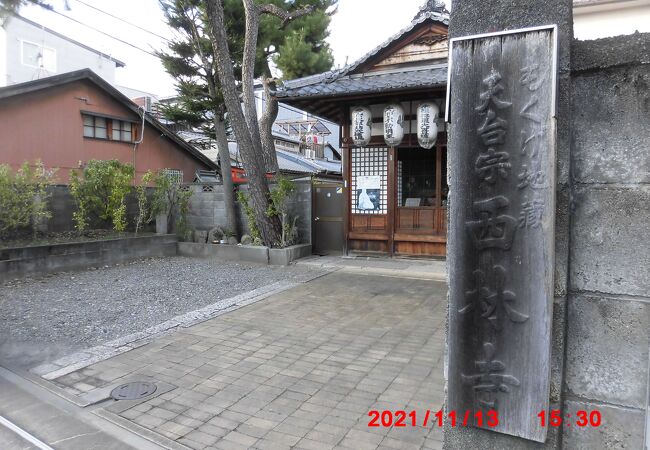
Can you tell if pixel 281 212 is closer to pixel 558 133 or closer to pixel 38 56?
pixel 558 133

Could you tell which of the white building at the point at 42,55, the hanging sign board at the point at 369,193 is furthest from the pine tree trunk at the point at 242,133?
the white building at the point at 42,55

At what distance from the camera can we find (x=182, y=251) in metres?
12.6

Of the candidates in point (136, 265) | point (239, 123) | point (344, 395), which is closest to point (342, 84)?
point (239, 123)

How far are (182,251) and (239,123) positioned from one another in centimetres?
395

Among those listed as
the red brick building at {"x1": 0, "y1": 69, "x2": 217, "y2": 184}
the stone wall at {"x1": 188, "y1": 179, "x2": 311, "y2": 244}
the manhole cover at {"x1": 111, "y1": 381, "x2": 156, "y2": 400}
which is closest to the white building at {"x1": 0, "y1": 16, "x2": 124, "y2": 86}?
the red brick building at {"x1": 0, "y1": 69, "x2": 217, "y2": 184}

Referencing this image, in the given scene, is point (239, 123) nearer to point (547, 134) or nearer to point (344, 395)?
point (344, 395)

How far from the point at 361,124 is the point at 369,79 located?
63.4 inches

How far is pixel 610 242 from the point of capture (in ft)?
6.77

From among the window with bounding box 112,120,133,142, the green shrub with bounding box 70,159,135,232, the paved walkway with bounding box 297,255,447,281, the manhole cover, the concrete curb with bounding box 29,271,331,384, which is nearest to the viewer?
the manhole cover

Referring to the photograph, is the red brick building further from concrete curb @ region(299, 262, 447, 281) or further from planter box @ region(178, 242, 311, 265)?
concrete curb @ region(299, 262, 447, 281)

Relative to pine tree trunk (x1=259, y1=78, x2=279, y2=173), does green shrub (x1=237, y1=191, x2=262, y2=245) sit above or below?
below

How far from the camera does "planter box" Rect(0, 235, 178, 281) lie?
9062 mm

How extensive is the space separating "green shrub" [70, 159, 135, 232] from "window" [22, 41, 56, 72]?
18382mm

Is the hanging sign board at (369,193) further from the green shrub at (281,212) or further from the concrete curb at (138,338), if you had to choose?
the concrete curb at (138,338)
